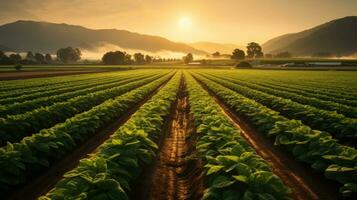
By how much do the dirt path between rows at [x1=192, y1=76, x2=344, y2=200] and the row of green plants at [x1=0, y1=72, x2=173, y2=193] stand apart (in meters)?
6.04

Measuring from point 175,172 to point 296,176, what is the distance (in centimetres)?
322

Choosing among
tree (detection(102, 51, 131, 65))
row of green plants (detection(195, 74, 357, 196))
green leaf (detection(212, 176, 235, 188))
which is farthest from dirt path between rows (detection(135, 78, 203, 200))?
tree (detection(102, 51, 131, 65))

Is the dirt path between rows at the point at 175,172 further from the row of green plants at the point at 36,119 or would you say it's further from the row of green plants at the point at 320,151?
the row of green plants at the point at 36,119

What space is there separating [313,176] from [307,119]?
247 inches

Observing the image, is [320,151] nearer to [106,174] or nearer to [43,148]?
[106,174]

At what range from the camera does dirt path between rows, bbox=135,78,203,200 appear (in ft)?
23.8

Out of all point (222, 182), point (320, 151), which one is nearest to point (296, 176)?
point (320, 151)

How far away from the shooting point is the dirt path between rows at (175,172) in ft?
23.8

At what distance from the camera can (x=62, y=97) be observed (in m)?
21.0

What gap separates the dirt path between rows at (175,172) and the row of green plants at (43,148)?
2.77 m

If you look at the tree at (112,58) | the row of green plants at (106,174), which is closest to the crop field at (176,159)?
the row of green plants at (106,174)

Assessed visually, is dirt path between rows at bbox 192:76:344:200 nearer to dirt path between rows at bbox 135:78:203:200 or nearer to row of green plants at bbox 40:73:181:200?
dirt path between rows at bbox 135:78:203:200

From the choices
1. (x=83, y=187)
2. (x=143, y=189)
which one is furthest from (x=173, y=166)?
(x=83, y=187)

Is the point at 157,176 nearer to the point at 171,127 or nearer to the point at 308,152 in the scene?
the point at 308,152
